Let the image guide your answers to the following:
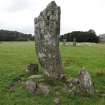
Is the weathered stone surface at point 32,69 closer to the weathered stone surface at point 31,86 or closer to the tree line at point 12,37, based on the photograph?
the weathered stone surface at point 31,86

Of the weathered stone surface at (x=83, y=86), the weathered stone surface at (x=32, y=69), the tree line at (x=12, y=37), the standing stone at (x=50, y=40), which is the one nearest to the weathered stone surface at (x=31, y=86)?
the standing stone at (x=50, y=40)

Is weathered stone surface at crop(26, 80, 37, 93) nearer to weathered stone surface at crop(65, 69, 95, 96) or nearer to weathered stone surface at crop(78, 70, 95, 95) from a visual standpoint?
weathered stone surface at crop(65, 69, 95, 96)

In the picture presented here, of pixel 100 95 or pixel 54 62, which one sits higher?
pixel 54 62

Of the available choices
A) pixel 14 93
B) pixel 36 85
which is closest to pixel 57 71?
pixel 36 85

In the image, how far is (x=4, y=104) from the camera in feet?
39.8

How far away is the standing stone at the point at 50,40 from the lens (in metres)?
14.6

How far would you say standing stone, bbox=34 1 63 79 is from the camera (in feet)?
47.8

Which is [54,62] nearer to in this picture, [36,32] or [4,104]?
[36,32]

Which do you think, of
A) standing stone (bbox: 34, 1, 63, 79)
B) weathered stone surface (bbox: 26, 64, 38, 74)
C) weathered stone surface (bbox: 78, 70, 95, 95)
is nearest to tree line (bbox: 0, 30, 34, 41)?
weathered stone surface (bbox: 26, 64, 38, 74)

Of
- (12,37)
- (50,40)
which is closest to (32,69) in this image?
(50,40)

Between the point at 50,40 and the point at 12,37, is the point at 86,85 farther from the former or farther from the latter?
the point at 12,37

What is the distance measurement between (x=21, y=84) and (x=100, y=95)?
12.8ft

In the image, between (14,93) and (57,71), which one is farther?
A: (57,71)

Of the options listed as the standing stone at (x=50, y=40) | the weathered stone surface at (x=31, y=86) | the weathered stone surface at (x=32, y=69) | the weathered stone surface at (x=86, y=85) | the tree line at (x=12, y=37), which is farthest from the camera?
the tree line at (x=12, y=37)
